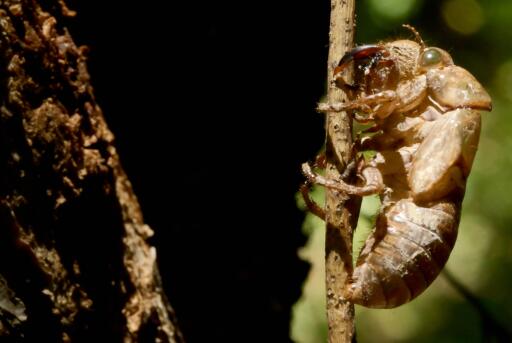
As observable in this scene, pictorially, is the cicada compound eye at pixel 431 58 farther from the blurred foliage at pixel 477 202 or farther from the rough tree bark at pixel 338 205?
the blurred foliage at pixel 477 202

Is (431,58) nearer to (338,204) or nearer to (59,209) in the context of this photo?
(338,204)

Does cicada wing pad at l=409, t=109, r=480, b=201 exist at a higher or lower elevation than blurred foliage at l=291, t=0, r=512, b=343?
higher

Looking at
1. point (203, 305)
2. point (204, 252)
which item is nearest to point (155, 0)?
point (204, 252)

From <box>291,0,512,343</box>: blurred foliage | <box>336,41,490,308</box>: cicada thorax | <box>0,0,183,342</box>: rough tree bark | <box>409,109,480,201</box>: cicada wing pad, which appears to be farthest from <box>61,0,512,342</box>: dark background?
<box>291,0,512,343</box>: blurred foliage

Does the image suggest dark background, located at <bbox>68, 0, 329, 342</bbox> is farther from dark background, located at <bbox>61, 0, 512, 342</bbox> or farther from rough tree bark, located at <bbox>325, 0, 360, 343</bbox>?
rough tree bark, located at <bbox>325, 0, 360, 343</bbox>

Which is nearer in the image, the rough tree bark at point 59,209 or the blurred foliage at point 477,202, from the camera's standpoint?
the rough tree bark at point 59,209

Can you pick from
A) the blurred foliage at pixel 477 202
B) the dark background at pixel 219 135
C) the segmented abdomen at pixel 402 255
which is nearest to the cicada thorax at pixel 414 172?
the segmented abdomen at pixel 402 255

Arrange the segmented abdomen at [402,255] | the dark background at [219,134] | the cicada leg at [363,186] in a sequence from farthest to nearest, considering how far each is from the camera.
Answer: the dark background at [219,134] → the segmented abdomen at [402,255] → the cicada leg at [363,186]

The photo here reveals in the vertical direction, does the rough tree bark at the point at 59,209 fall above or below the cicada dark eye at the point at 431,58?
below
